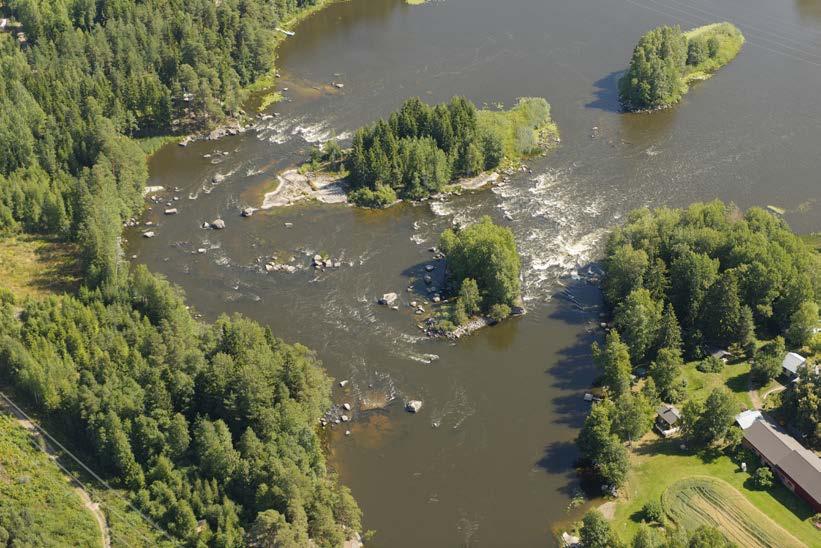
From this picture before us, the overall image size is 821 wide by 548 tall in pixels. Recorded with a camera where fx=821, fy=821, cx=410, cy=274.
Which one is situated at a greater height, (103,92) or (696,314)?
(103,92)

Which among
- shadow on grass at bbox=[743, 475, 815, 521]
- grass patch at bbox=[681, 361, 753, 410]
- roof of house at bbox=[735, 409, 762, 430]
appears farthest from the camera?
grass patch at bbox=[681, 361, 753, 410]

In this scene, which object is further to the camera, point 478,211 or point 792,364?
point 478,211

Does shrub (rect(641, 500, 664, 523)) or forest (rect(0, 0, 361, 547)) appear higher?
forest (rect(0, 0, 361, 547))

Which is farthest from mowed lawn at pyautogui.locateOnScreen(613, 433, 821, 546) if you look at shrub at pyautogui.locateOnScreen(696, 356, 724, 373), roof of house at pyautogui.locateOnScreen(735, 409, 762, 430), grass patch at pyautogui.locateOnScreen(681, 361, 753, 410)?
shrub at pyautogui.locateOnScreen(696, 356, 724, 373)

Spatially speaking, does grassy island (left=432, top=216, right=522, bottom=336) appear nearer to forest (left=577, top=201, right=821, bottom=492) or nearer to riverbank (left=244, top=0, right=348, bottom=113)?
forest (left=577, top=201, right=821, bottom=492)

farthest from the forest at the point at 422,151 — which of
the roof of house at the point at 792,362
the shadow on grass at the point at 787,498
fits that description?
the shadow on grass at the point at 787,498

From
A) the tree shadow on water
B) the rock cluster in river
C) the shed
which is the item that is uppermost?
the tree shadow on water

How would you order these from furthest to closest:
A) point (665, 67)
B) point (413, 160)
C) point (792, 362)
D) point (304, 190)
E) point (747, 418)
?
point (665, 67), point (304, 190), point (413, 160), point (792, 362), point (747, 418)

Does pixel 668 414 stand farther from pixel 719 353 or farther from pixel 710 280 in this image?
pixel 710 280

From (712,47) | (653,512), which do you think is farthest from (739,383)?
(712,47)
